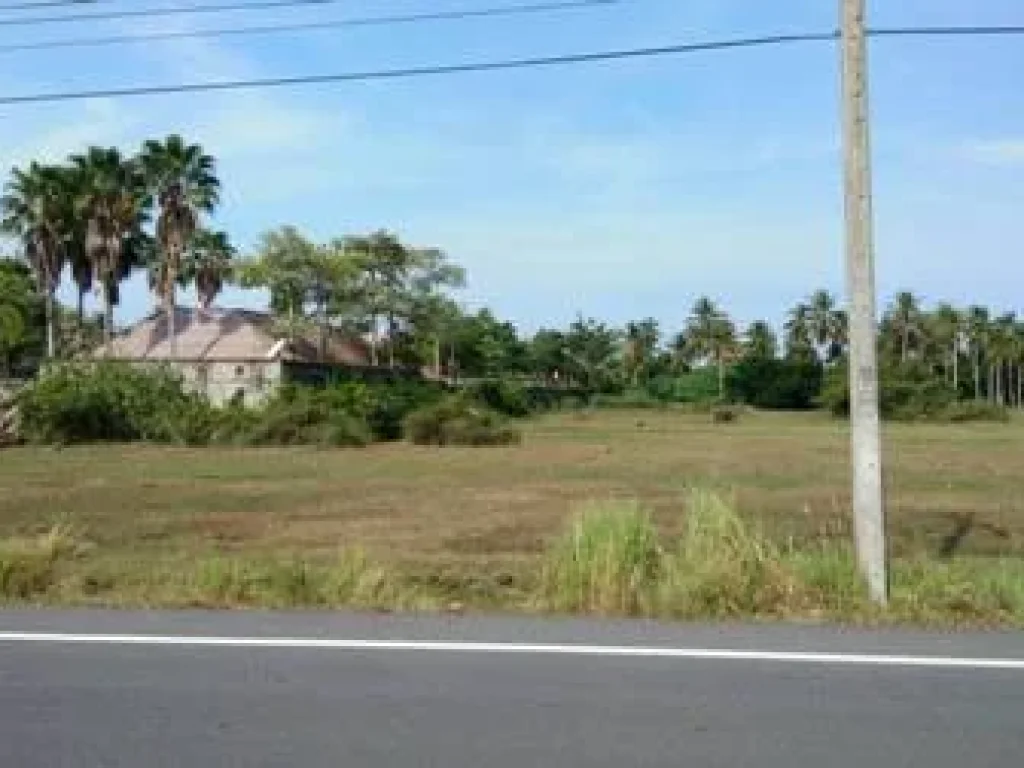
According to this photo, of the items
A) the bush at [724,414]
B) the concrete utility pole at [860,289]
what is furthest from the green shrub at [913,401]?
the concrete utility pole at [860,289]

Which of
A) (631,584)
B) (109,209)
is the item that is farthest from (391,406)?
(631,584)

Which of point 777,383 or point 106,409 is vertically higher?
point 777,383

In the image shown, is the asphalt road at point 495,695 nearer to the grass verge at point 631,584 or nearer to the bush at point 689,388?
the grass verge at point 631,584

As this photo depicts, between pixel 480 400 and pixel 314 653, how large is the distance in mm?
79732

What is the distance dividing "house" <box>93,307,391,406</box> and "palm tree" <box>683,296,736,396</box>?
63.6 meters

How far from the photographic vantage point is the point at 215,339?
86188 mm

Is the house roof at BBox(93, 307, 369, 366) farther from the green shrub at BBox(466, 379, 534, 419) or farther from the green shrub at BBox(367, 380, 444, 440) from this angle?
the green shrub at BBox(367, 380, 444, 440)

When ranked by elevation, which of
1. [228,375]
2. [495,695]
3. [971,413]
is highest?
[228,375]

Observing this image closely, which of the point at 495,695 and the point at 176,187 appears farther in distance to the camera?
the point at 176,187

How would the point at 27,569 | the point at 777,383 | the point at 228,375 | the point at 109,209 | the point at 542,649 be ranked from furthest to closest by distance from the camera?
the point at 777,383 → the point at 228,375 → the point at 109,209 → the point at 27,569 → the point at 542,649

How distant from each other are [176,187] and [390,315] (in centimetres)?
2859

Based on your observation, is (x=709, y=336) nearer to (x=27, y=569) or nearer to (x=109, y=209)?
(x=109, y=209)

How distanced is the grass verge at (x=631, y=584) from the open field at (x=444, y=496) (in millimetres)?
485

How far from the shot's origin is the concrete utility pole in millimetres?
12438
